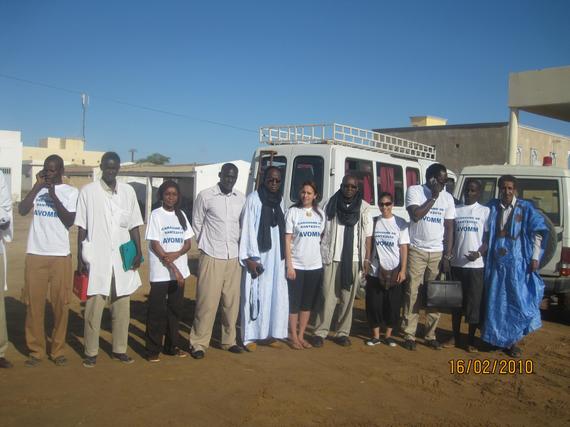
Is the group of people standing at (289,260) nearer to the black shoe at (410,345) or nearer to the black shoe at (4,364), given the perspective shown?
the black shoe at (410,345)

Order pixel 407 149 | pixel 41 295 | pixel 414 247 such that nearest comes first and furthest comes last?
pixel 41 295, pixel 414 247, pixel 407 149

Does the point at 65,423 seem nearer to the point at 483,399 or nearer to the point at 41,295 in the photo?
the point at 41,295

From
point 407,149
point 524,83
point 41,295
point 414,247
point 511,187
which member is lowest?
point 41,295

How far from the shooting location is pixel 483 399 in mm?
4527

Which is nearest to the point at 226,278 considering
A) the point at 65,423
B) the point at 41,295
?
the point at 41,295

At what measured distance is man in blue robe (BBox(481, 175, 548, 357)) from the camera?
5750 mm

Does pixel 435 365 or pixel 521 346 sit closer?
pixel 435 365

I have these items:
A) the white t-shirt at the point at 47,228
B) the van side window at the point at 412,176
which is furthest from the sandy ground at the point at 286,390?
the van side window at the point at 412,176

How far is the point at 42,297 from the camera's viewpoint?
5.11m

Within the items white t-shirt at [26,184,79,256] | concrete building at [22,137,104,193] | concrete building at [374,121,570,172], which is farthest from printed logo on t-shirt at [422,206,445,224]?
concrete building at [22,137,104,193]

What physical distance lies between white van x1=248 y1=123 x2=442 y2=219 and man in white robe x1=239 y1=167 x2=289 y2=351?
4.29 feet

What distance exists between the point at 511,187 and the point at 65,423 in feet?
15.6

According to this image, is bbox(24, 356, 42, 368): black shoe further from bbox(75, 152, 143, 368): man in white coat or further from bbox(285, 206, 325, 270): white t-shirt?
bbox(285, 206, 325, 270): white t-shirt

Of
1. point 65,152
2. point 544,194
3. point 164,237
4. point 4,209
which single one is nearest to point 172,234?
point 164,237
